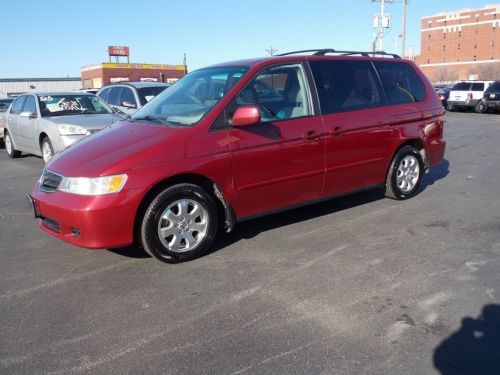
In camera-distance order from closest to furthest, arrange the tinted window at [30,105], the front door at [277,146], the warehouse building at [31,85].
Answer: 1. the front door at [277,146]
2. the tinted window at [30,105]
3. the warehouse building at [31,85]

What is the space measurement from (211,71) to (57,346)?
10.8 feet

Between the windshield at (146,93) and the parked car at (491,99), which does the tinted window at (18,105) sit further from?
the parked car at (491,99)

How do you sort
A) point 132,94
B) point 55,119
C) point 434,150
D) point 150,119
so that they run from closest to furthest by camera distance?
1. point 150,119
2. point 434,150
3. point 55,119
4. point 132,94

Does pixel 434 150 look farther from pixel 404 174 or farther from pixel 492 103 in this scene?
pixel 492 103

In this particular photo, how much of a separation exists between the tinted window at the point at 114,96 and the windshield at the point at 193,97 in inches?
258

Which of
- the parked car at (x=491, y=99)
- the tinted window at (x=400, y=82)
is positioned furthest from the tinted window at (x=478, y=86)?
the tinted window at (x=400, y=82)

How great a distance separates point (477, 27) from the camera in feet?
305

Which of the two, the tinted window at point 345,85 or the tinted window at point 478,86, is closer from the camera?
the tinted window at point 345,85

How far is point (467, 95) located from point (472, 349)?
24423 millimetres

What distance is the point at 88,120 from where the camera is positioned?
29.2ft

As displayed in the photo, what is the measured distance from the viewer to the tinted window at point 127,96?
1088 centimetres

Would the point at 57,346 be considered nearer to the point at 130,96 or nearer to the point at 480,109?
the point at 130,96

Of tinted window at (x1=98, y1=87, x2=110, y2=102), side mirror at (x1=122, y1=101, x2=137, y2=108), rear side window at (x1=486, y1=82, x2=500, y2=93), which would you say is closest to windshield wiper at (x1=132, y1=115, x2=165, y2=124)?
side mirror at (x1=122, y1=101, x2=137, y2=108)

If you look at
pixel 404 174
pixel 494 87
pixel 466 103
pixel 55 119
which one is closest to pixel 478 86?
pixel 466 103
